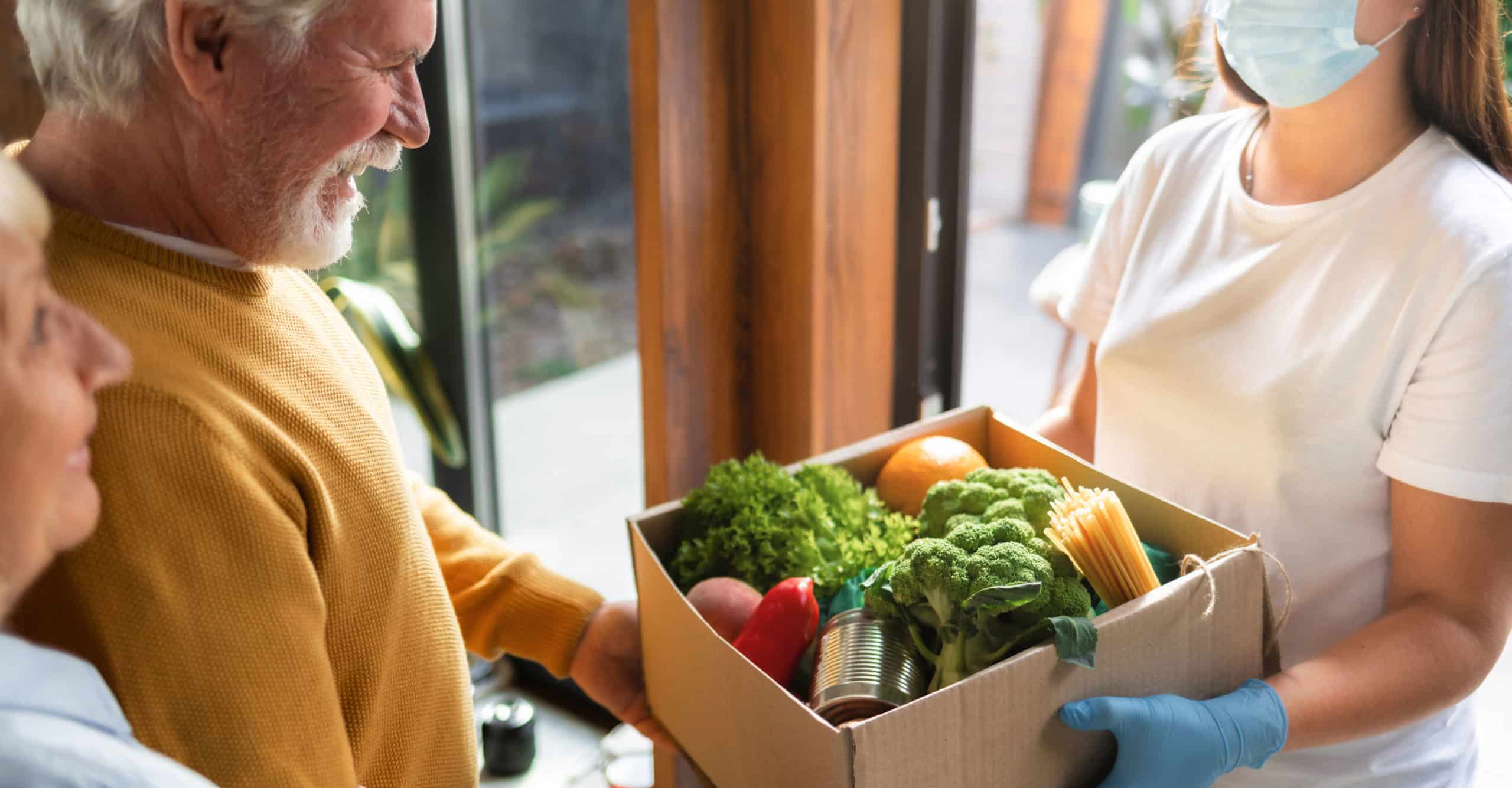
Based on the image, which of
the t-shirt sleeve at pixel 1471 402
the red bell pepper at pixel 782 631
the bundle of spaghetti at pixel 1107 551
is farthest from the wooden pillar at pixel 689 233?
the t-shirt sleeve at pixel 1471 402

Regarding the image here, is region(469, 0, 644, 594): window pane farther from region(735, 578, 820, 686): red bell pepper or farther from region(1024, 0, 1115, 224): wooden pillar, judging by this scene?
region(735, 578, 820, 686): red bell pepper

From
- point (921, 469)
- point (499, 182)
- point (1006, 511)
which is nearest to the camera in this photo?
point (1006, 511)

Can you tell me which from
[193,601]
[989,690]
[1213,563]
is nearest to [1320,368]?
[1213,563]

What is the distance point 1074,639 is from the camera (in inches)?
35.4

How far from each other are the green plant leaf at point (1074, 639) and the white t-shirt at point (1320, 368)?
0.34m

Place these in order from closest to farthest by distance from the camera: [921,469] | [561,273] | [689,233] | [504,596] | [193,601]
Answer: [193,601] < [921,469] < [504,596] < [689,233] < [561,273]

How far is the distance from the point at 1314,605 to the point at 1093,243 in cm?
49

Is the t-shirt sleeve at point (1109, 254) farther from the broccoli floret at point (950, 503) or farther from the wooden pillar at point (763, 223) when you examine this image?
the wooden pillar at point (763, 223)

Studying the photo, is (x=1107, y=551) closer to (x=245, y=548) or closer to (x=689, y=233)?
(x=245, y=548)

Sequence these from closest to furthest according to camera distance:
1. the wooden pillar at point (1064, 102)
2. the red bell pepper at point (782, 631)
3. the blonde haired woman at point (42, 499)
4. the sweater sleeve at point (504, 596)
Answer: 1. the blonde haired woman at point (42, 499)
2. the red bell pepper at point (782, 631)
3. the sweater sleeve at point (504, 596)
4. the wooden pillar at point (1064, 102)

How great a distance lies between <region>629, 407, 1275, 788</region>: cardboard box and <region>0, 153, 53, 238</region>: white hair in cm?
58

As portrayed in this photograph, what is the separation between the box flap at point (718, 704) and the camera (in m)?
0.87

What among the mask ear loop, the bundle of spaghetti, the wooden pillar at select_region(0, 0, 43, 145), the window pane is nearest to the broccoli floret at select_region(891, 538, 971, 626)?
the bundle of spaghetti

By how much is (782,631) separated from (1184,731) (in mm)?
344
